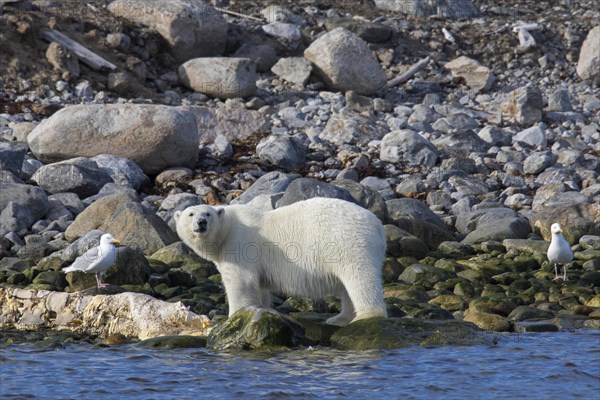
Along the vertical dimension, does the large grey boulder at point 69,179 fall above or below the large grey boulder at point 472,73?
below

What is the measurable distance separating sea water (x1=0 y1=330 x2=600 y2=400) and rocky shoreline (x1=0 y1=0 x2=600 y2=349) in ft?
1.29

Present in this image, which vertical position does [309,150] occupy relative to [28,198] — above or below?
above

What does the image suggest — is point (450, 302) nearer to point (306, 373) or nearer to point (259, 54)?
point (306, 373)

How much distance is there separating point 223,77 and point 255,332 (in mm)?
14981

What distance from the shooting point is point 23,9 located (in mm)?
24672

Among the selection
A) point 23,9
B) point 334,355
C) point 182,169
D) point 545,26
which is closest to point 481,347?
point 334,355

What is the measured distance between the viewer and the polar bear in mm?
9641

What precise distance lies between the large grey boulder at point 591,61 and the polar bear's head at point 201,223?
780 inches

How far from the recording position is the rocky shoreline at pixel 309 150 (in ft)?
37.1

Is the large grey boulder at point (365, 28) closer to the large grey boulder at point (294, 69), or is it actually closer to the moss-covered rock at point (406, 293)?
the large grey boulder at point (294, 69)

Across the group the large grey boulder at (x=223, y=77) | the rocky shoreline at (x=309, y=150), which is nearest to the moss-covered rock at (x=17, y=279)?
the rocky shoreline at (x=309, y=150)

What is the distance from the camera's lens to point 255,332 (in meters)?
9.27

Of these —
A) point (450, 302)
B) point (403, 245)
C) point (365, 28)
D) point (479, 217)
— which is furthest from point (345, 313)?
point (365, 28)

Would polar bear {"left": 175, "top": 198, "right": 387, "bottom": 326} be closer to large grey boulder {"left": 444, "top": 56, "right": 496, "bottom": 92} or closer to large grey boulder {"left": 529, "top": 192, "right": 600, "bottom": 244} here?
large grey boulder {"left": 529, "top": 192, "right": 600, "bottom": 244}
